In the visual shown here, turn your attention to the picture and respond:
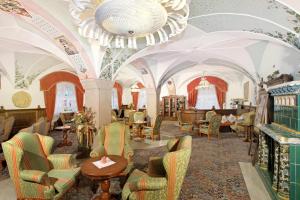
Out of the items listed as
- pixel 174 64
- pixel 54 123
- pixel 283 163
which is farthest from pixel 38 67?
pixel 283 163

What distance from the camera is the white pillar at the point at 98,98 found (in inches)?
199

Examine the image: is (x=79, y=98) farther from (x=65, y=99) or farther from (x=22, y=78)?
(x=22, y=78)

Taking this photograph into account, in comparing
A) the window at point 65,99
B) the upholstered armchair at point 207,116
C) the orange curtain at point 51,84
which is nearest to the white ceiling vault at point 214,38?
the upholstered armchair at point 207,116

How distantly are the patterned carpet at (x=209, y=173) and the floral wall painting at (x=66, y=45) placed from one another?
2795 mm

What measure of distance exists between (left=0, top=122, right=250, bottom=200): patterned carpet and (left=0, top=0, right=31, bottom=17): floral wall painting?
10.1 feet

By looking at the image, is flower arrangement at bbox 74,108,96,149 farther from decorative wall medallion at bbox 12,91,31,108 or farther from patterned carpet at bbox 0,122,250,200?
decorative wall medallion at bbox 12,91,31,108

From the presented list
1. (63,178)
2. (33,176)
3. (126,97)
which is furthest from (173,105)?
(33,176)

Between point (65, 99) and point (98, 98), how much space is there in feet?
19.0

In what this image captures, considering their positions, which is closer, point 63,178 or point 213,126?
point 63,178

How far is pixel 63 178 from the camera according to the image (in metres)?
2.61

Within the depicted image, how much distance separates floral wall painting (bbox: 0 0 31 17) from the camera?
309cm

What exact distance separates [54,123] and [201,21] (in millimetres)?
8121

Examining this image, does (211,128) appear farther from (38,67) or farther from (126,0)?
(38,67)

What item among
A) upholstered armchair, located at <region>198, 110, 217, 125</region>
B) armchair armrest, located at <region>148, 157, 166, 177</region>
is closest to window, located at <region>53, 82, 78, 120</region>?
upholstered armchair, located at <region>198, 110, 217, 125</region>
